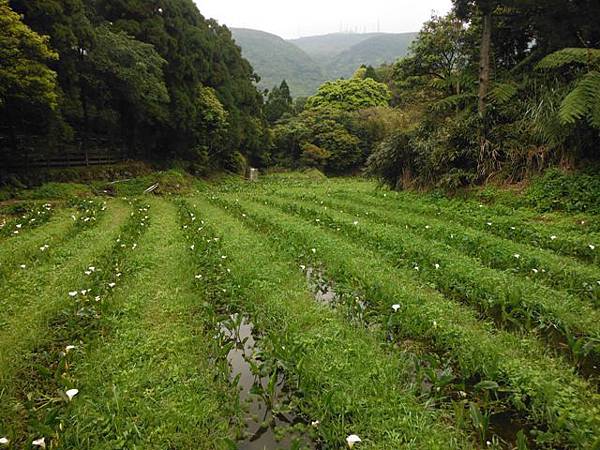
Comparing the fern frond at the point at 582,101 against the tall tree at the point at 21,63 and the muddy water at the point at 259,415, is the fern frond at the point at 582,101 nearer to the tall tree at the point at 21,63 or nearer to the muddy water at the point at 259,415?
the muddy water at the point at 259,415

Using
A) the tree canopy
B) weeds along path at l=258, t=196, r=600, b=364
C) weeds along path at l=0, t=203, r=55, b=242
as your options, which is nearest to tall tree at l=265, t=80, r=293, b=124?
the tree canopy

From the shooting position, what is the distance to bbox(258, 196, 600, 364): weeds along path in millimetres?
4297

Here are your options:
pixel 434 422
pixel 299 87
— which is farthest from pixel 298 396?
pixel 299 87

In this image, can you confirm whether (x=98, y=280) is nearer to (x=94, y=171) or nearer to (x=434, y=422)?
(x=434, y=422)

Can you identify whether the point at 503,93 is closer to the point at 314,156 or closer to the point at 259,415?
the point at 259,415

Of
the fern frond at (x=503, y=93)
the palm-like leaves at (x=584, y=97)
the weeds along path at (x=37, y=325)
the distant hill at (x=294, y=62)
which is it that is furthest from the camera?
the distant hill at (x=294, y=62)

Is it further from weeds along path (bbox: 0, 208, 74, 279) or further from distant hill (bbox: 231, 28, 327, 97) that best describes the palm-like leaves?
distant hill (bbox: 231, 28, 327, 97)

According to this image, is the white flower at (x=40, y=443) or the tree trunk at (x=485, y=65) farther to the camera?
the tree trunk at (x=485, y=65)

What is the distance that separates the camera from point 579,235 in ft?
25.6

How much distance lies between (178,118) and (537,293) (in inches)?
958

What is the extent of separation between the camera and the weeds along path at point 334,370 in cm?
293

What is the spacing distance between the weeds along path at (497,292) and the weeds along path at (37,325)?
5068 millimetres

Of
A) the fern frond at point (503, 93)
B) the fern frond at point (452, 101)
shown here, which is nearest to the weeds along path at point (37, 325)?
the fern frond at point (503, 93)

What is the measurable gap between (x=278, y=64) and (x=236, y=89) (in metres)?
122
